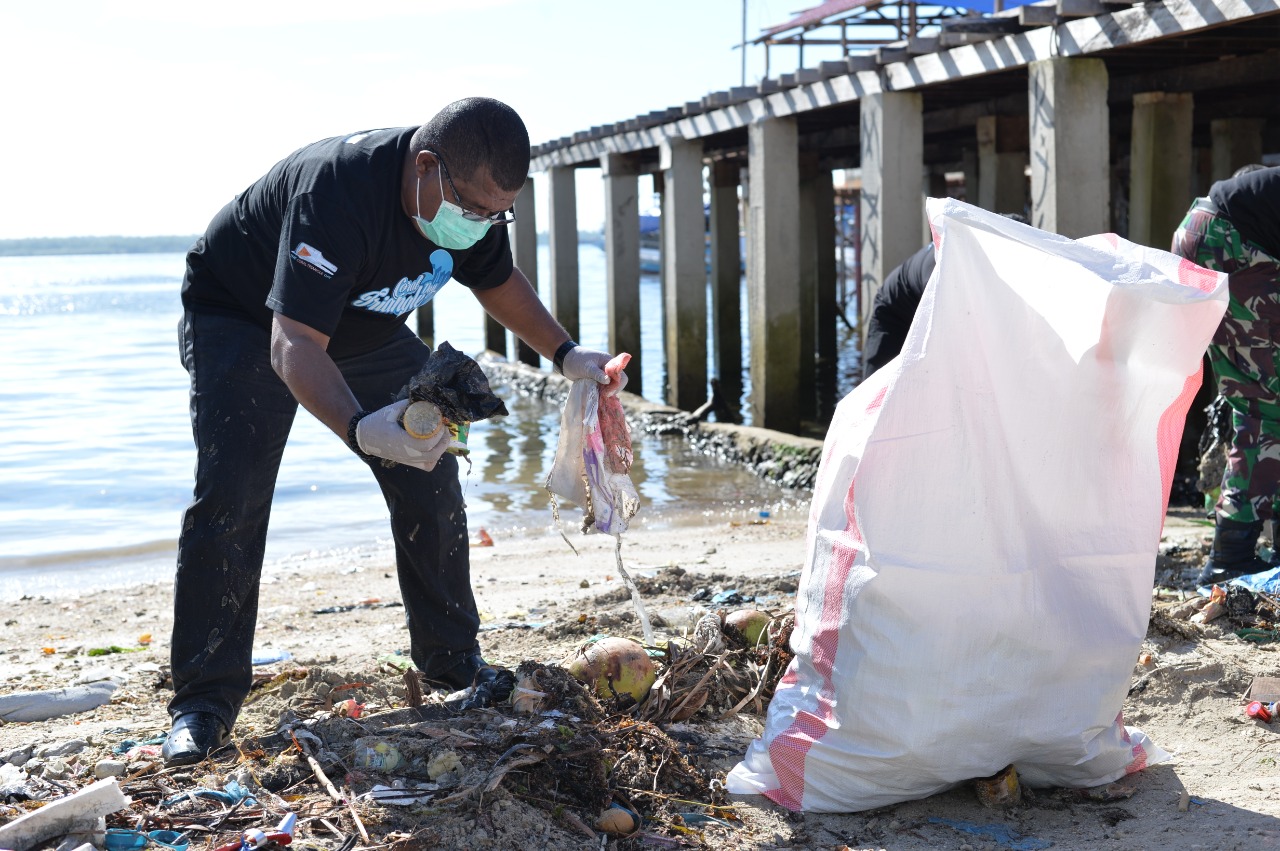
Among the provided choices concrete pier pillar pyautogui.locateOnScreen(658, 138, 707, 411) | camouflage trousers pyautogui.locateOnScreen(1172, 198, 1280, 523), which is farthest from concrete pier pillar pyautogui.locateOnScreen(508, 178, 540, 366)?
camouflage trousers pyautogui.locateOnScreen(1172, 198, 1280, 523)

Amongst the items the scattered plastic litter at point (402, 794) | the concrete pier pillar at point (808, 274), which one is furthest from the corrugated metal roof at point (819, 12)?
the scattered plastic litter at point (402, 794)

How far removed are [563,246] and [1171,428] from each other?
1312cm

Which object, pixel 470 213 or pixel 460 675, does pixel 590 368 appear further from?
pixel 460 675

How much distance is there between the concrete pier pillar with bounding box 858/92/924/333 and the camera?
28.3ft

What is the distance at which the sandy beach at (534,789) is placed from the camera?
2652 mm

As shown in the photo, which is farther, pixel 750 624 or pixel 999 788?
pixel 750 624

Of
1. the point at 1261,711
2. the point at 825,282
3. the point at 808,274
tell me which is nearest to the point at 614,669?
the point at 1261,711

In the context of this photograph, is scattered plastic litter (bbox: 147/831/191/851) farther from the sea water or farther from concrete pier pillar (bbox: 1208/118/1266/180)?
concrete pier pillar (bbox: 1208/118/1266/180)

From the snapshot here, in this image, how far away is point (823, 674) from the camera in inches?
111

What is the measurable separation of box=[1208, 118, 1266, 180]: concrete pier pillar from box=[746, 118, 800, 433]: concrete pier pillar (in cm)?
421

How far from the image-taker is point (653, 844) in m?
2.68

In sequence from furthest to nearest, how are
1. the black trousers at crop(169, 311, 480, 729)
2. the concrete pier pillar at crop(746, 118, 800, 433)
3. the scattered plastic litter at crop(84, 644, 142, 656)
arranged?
the concrete pier pillar at crop(746, 118, 800, 433) < the scattered plastic litter at crop(84, 644, 142, 656) < the black trousers at crop(169, 311, 480, 729)

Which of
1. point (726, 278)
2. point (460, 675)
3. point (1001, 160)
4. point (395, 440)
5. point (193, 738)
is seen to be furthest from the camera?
point (726, 278)

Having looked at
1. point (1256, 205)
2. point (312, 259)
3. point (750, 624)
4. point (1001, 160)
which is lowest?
point (750, 624)
